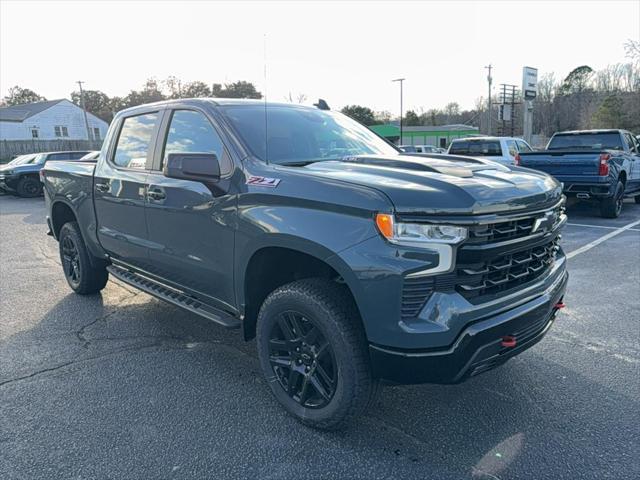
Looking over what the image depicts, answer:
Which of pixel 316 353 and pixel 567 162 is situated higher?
pixel 567 162

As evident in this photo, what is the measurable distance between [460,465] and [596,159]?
9.11 meters

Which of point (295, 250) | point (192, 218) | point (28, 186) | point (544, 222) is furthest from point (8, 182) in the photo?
point (544, 222)

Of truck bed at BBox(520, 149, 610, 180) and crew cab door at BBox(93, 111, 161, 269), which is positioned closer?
crew cab door at BBox(93, 111, 161, 269)

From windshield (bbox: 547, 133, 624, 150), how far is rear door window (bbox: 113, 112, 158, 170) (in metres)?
10.7

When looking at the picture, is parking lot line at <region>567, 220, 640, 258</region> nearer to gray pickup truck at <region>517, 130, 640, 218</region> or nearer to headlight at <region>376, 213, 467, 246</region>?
gray pickup truck at <region>517, 130, 640, 218</region>

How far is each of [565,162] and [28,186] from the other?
17778 millimetres

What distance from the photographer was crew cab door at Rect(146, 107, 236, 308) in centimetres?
320

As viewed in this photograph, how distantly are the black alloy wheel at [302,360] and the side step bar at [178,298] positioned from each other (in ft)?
1.42

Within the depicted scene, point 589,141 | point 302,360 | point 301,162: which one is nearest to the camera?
point 302,360

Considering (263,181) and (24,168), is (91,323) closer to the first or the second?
(263,181)

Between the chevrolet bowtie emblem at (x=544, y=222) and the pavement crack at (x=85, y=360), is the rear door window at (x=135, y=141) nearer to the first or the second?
the pavement crack at (x=85, y=360)

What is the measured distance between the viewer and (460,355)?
7.77 feet

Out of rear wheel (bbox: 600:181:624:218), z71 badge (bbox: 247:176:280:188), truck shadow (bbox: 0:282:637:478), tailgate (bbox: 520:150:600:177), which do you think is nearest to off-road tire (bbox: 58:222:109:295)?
truck shadow (bbox: 0:282:637:478)

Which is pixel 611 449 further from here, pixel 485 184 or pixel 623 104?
pixel 623 104
